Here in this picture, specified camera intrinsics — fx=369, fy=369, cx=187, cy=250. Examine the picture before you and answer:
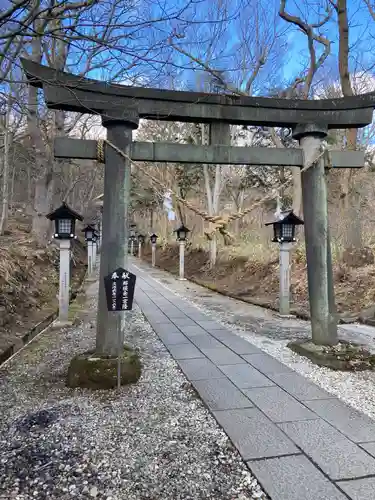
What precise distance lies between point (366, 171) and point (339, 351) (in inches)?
589

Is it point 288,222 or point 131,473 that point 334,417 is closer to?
point 131,473

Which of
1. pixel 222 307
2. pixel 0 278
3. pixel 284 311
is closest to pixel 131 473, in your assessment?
pixel 0 278

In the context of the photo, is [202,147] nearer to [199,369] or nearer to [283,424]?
[199,369]

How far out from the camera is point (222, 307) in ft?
31.4

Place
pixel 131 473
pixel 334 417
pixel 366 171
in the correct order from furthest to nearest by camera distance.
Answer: pixel 366 171 < pixel 334 417 < pixel 131 473

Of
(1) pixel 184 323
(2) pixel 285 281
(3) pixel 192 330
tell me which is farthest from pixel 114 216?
(2) pixel 285 281

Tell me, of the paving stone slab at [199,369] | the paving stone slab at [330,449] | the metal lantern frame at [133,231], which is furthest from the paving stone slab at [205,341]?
the metal lantern frame at [133,231]

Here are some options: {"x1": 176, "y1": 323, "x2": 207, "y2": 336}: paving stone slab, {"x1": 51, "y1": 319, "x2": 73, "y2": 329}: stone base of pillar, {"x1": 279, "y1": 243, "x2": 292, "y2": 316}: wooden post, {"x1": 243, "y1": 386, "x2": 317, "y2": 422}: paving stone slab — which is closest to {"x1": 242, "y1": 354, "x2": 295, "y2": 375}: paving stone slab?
{"x1": 243, "y1": 386, "x2": 317, "y2": 422}: paving stone slab

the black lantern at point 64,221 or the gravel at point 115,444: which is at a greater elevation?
the black lantern at point 64,221

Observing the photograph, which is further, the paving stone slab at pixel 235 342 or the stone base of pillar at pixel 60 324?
the stone base of pillar at pixel 60 324

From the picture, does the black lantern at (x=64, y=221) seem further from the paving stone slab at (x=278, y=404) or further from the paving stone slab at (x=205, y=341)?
the paving stone slab at (x=278, y=404)

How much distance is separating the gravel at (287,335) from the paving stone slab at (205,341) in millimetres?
600

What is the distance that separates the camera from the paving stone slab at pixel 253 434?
2648 mm

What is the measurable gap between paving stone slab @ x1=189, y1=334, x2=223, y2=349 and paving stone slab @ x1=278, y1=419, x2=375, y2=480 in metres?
2.70
